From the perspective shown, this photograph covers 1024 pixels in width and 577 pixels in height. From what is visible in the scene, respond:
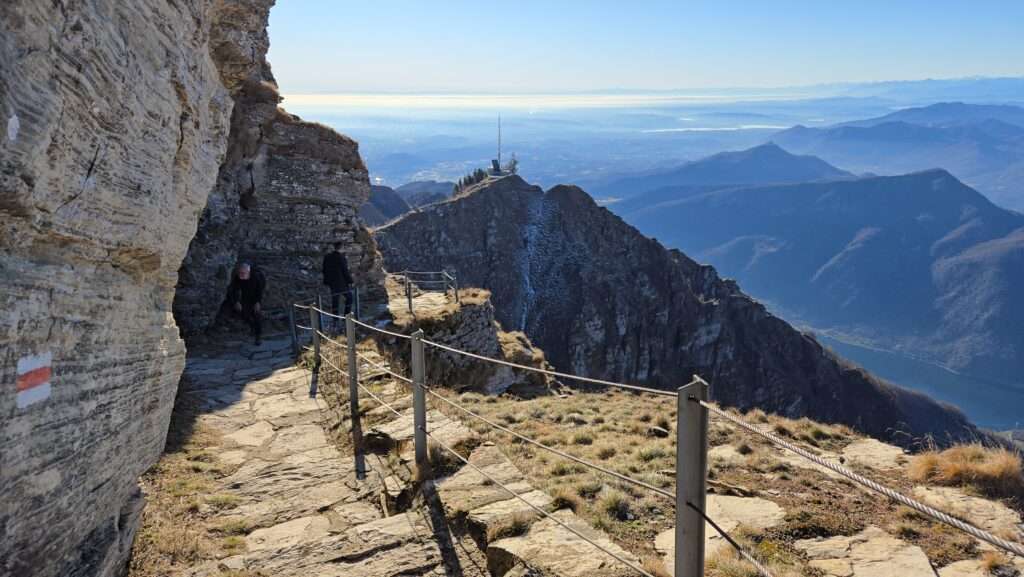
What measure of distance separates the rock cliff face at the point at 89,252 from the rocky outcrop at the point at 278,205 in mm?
10165

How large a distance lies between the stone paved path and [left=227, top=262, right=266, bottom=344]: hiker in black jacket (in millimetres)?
3523

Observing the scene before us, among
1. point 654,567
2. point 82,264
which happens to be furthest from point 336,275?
point 654,567

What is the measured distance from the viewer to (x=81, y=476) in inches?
158

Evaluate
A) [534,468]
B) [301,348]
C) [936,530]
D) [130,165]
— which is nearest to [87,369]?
[130,165]

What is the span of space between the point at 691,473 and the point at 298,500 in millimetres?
4536

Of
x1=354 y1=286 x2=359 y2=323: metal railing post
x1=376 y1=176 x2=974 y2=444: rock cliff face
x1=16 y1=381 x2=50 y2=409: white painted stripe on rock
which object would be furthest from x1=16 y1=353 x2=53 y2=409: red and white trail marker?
x1=376 y1=176 x2=974 y2=444: rock cliff face

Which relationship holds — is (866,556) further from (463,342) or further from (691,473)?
(463,342)

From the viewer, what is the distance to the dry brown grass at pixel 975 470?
604 cm

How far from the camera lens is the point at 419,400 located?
20.6 ft

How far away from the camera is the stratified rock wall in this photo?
11.0ft

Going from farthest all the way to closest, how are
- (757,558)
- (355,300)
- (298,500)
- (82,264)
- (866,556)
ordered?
(355,300) < (298,500) < (866,556) < (757,558) < (82,264)

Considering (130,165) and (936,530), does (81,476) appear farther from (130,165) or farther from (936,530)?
(936,530)

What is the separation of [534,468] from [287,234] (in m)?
14.3

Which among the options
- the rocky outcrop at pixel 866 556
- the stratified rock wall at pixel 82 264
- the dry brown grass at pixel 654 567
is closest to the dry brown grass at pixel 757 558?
the rocky outcrop at pixel 866 556
